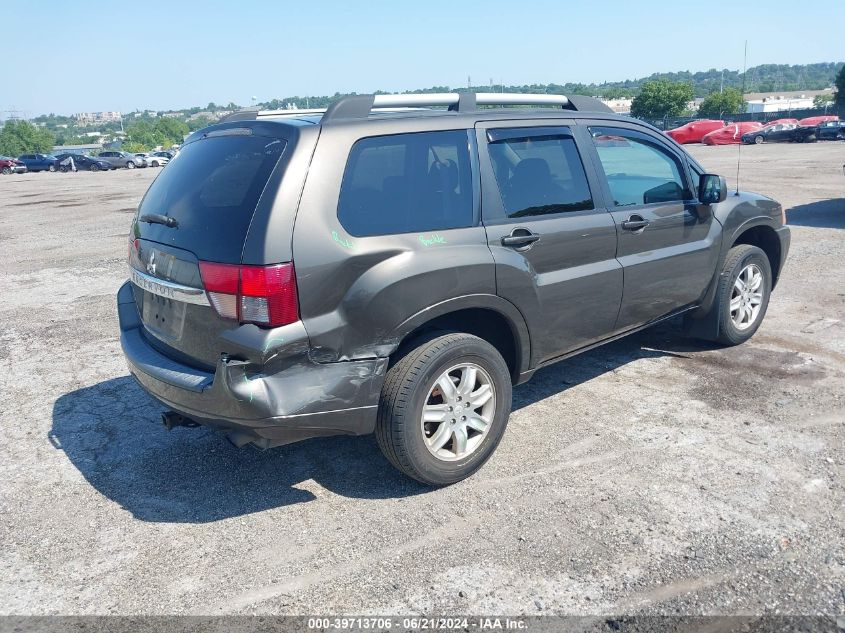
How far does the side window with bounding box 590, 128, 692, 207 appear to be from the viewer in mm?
4699

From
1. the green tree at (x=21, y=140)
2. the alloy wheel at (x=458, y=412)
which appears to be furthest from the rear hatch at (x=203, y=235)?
the green tree at (x=21, y=140)

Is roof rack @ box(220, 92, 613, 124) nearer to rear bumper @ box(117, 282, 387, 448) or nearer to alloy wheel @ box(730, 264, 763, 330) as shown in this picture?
rear bumper @ box(117, 282, 387, 448)

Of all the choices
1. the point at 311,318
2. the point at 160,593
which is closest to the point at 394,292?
the point at 311,318

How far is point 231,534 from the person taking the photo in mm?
3533

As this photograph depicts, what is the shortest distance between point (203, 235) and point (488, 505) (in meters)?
1.96

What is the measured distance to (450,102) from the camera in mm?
4160

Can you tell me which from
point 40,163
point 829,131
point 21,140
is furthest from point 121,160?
point 21,140

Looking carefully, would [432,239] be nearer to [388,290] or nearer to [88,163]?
[388,290]

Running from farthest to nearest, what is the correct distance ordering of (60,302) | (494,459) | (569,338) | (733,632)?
(60,302) < (569,338) < (494,459) < (733,632)

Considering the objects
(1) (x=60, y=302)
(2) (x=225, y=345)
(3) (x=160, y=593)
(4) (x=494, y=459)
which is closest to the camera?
(3) (x=160, y=593)

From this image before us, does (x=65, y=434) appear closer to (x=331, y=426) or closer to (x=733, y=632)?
(x=331, y=426)

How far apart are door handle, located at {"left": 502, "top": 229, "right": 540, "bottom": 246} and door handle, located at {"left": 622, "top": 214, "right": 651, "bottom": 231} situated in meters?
0.87

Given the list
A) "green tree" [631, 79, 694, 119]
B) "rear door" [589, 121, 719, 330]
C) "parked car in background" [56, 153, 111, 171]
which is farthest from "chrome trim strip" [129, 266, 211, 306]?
"green tree" [631, 79, 694, 119]

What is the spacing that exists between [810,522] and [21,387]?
17.8 ft
